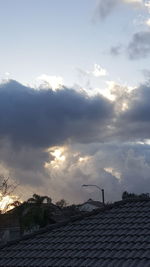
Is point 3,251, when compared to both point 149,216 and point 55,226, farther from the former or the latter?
point 149,216

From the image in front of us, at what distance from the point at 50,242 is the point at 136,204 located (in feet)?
9.25

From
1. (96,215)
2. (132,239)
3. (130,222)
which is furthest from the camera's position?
(96,215)

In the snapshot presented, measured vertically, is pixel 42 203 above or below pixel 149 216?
above

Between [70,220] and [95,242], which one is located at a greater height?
[70,220]

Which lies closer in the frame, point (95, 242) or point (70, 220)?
point (95, 242)

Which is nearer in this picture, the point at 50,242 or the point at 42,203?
the point at 50,242

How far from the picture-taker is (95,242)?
12.1 m

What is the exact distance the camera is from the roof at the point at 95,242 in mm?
10750

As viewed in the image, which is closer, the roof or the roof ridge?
the roof

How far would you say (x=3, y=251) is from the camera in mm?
14102

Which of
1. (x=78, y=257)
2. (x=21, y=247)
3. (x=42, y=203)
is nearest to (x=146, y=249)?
(x=78, y=257)

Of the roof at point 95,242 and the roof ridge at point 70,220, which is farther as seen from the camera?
the roof ridge at point 70,220

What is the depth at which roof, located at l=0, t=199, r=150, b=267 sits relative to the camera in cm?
1075

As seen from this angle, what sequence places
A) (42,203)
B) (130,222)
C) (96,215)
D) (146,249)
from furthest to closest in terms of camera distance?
(42,203), (96,215), (130,222), (146,249)
